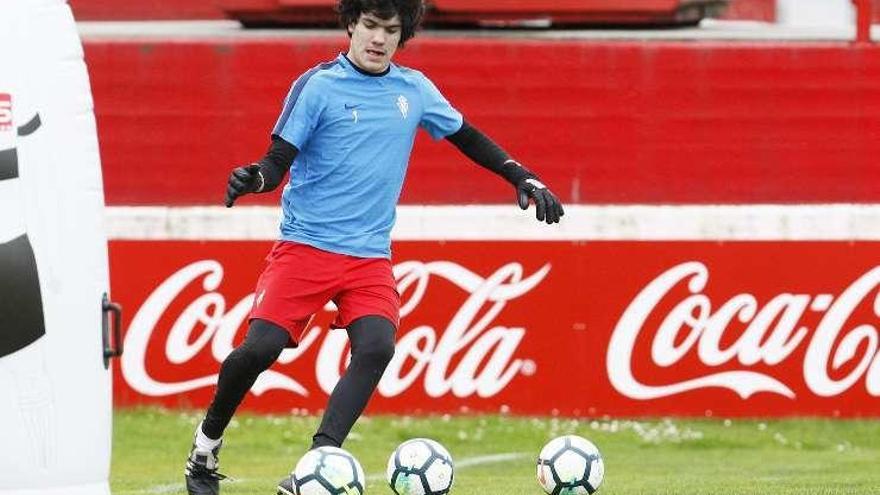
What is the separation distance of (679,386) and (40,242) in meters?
8.00

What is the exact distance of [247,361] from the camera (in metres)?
7.46

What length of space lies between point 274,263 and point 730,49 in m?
5.97

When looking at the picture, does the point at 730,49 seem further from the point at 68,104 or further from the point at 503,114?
Answer: the point at 68,104

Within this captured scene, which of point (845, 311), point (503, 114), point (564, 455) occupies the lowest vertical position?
point (845, 311)

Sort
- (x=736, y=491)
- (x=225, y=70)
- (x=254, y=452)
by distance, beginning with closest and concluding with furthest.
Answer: (x=736, y=491) → (x=254, y=452) → (x=225, y=70)

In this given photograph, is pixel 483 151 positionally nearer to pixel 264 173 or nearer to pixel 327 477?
pixel 264 173

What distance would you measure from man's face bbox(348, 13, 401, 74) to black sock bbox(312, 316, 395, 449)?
3.08 feet

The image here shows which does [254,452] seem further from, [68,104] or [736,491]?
[68,104]

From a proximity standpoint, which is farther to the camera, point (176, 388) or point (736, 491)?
point (176, 388)

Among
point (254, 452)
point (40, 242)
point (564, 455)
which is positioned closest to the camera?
point (40, 242)

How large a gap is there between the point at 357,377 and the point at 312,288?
0.38 metres

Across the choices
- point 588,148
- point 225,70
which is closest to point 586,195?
point 588,148

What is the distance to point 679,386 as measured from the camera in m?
12.8

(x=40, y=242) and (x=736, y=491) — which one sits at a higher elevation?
(x=40, y=242)
